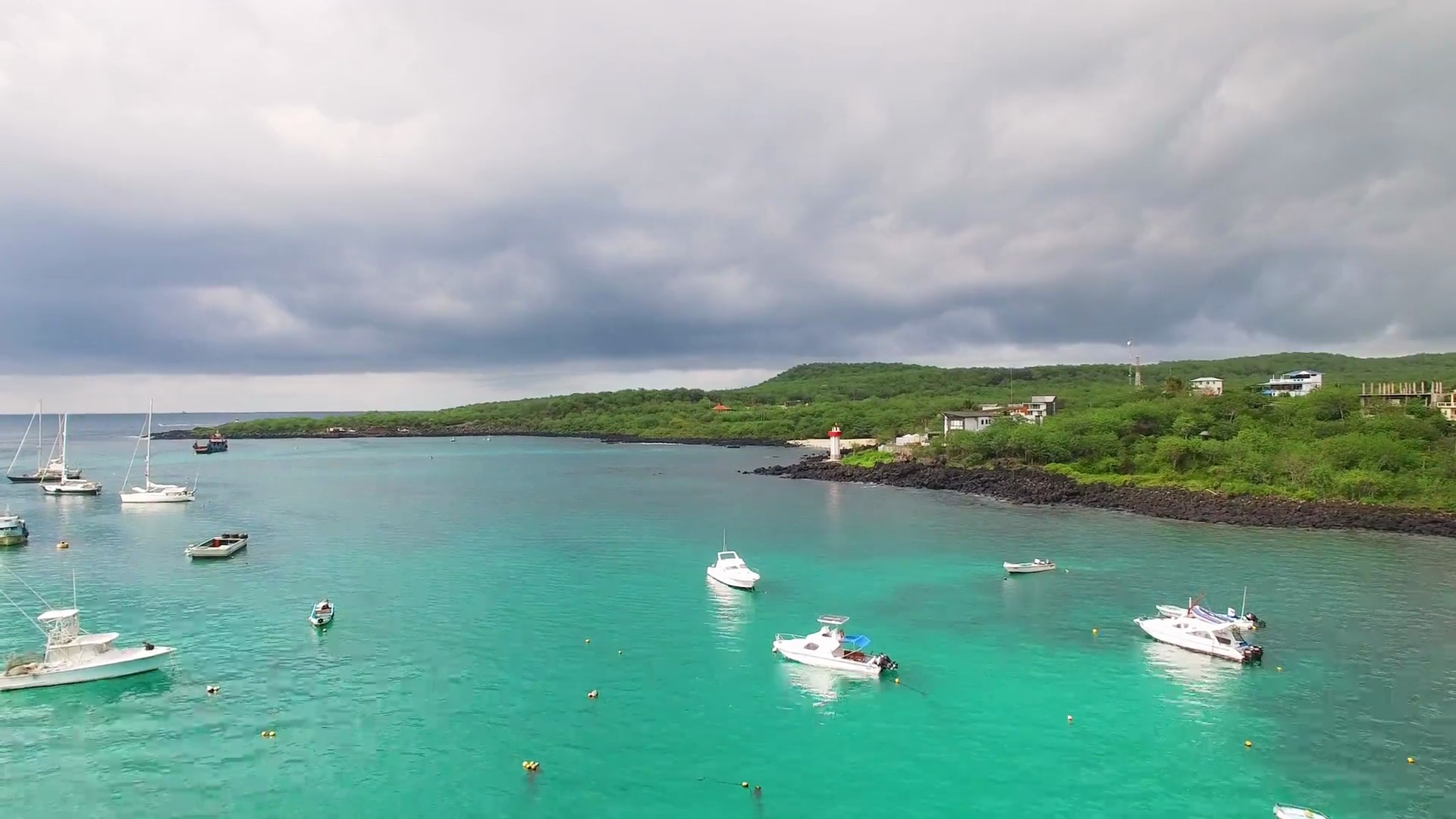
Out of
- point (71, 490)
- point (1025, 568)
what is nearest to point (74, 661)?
point (1025, 568)

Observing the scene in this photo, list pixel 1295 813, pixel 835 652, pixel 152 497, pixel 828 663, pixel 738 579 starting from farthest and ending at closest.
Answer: pixel 152 497, pixel 738 579, pixel 835 652, pixel 828 663, pixel 1295 813

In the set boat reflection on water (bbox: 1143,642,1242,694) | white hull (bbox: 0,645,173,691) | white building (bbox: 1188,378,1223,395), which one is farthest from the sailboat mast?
white building (bbox: 1188,378,1223,395)

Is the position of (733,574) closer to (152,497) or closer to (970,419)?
(152,497)

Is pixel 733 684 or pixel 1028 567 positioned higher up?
pixel 1028 567

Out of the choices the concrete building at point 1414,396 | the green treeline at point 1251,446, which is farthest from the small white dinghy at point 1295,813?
the concrete building at point 1414,396

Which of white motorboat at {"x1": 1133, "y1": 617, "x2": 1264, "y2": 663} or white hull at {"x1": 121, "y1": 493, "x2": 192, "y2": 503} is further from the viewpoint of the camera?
white hull at {"x1": 121, "y1": 493, "x2": 192, "y2": 503}

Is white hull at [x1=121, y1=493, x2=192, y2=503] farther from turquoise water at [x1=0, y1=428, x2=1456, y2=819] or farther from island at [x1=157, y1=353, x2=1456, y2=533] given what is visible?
island at [x1=157, y1=353, x2=1456, y2=533]
